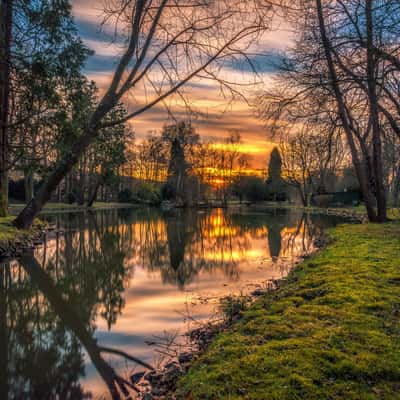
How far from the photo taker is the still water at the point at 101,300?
12.7 ft

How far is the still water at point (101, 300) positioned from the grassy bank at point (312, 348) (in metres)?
1.01

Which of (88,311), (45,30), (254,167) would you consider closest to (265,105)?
(45,30)

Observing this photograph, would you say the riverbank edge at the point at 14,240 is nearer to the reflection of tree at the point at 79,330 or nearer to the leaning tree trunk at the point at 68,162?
the leaning tree trunk at the point at 68,162

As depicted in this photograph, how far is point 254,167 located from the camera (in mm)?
62531

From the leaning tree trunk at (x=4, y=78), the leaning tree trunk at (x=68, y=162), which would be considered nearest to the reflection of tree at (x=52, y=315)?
the leaning tree trunk at (x=68, y=162)

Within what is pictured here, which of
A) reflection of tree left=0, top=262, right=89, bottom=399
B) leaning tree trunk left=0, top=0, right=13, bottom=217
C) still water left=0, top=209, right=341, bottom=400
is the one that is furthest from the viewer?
leaning tree trunk left=0, top=0, right=13, bottom=217

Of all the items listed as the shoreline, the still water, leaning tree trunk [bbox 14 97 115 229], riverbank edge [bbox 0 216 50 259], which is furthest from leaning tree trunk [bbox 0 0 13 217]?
the shoreline

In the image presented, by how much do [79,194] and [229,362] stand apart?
130 ft

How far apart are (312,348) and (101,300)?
→ 13.5ft

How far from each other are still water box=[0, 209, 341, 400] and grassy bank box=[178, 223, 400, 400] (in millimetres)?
1005

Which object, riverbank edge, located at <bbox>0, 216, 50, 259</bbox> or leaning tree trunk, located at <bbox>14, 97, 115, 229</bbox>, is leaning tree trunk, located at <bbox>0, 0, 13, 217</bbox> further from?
riverbank edge, located at <bbox>0, 216, 50, 259</bbox>

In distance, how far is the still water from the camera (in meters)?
3.86

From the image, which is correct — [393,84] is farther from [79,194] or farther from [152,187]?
[152,187]

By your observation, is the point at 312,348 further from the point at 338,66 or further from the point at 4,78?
the point at 4,78
